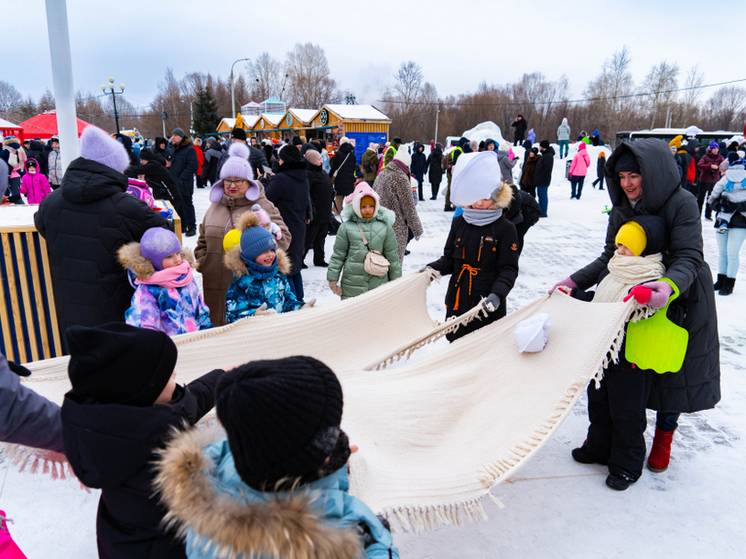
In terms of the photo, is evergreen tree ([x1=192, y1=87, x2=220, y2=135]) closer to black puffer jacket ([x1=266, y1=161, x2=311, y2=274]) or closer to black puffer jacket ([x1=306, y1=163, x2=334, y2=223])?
black puffer jacket ([x1=306, y1=163, x2=334, y2=223])

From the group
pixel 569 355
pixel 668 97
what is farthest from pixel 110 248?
pixel 668 97

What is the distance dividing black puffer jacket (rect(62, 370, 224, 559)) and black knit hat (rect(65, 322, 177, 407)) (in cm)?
4

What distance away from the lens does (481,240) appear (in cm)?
341

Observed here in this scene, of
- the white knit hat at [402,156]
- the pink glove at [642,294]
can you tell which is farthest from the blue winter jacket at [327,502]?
the white knit hat at [402,156]

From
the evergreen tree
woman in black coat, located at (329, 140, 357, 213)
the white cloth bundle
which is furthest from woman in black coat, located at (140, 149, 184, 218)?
the evergreen tree

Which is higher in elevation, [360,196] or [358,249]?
[360,196]

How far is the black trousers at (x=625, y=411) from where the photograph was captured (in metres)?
2.69

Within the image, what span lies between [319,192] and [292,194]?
1742 mm

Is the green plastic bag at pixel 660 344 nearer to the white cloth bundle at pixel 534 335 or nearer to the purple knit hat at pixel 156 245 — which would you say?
the white cloth bundle at pixel 534 335

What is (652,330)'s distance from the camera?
101 inches

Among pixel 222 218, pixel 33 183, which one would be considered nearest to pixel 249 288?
pixel 222 218

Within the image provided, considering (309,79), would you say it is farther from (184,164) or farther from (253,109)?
(184,164)

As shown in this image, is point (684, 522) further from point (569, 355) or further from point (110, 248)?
point (110, 248)

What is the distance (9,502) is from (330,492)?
2.32 metres
